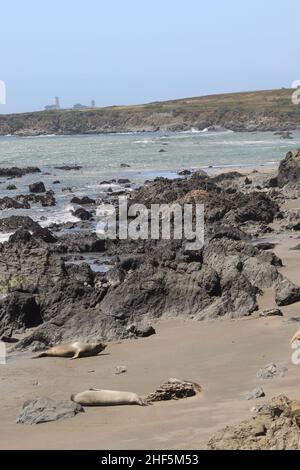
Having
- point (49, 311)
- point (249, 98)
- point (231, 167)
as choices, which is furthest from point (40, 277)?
point (249, 98)

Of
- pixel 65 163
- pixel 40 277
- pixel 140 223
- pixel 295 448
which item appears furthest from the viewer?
pixel 65 163

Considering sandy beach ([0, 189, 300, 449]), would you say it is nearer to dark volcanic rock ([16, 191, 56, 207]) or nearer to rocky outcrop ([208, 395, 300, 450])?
rocky outcrop ([208, 395, 300, 450])

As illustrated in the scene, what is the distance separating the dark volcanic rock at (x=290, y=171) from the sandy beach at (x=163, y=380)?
2131 centimetres

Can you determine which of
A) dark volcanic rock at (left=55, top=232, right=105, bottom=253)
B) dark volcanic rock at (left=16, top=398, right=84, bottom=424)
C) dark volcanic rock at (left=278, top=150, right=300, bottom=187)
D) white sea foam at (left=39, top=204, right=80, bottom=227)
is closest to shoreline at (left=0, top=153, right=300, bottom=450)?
dark volcanic rock at (left=16, top=398, right=84, bottom=424)

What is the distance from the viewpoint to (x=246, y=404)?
905cm

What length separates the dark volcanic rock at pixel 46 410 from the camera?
919cm

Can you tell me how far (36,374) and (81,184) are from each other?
3430 cm

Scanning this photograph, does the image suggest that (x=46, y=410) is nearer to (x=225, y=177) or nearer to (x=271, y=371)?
(x=271, y=371)

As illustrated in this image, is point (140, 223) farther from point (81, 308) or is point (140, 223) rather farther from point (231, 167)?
point (231, 167)

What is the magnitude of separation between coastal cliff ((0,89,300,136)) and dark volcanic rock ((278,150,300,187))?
3133 inches

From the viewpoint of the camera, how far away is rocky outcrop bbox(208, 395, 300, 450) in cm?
707

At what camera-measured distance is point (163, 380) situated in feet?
35.6

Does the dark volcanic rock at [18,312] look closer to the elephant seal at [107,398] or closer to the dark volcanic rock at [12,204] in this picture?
the elephant seal at [107,398]

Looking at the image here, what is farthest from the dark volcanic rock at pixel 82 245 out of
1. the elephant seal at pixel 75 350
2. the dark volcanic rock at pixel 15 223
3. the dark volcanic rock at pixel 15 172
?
the dark volcanic rock at pixel 15 172
